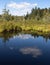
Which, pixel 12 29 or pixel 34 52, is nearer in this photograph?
pixel 34 52

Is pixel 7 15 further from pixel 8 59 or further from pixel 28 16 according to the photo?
pixel 8 59

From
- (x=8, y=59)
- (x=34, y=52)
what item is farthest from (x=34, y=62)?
(x=34, y=52)

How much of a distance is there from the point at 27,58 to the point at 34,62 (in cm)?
223

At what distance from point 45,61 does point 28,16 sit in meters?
129

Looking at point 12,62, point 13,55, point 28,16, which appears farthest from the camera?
point 28,16

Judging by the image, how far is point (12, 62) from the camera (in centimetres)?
2566

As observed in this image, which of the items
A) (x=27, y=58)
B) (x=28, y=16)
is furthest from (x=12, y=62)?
(x=28, y=16)

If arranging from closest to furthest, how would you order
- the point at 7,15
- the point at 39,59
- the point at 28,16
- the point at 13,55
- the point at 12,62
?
the point at 12,62 → the point at 39,59 → the point at 13,55 → the point at 7,15 → the point at 28,16

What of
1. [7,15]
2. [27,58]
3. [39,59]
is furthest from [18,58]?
[7,15]

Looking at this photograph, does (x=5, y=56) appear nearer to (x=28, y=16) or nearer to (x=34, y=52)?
(x=34, y=52)

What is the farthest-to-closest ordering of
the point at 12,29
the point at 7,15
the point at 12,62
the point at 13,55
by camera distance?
the point at 7,15
the point at 12,29
the point at 13,55
the point at 12,62

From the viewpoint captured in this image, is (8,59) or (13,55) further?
(13,55)

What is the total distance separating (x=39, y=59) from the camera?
2753 cm

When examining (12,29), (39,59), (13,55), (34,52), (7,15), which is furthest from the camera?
(7,15)
